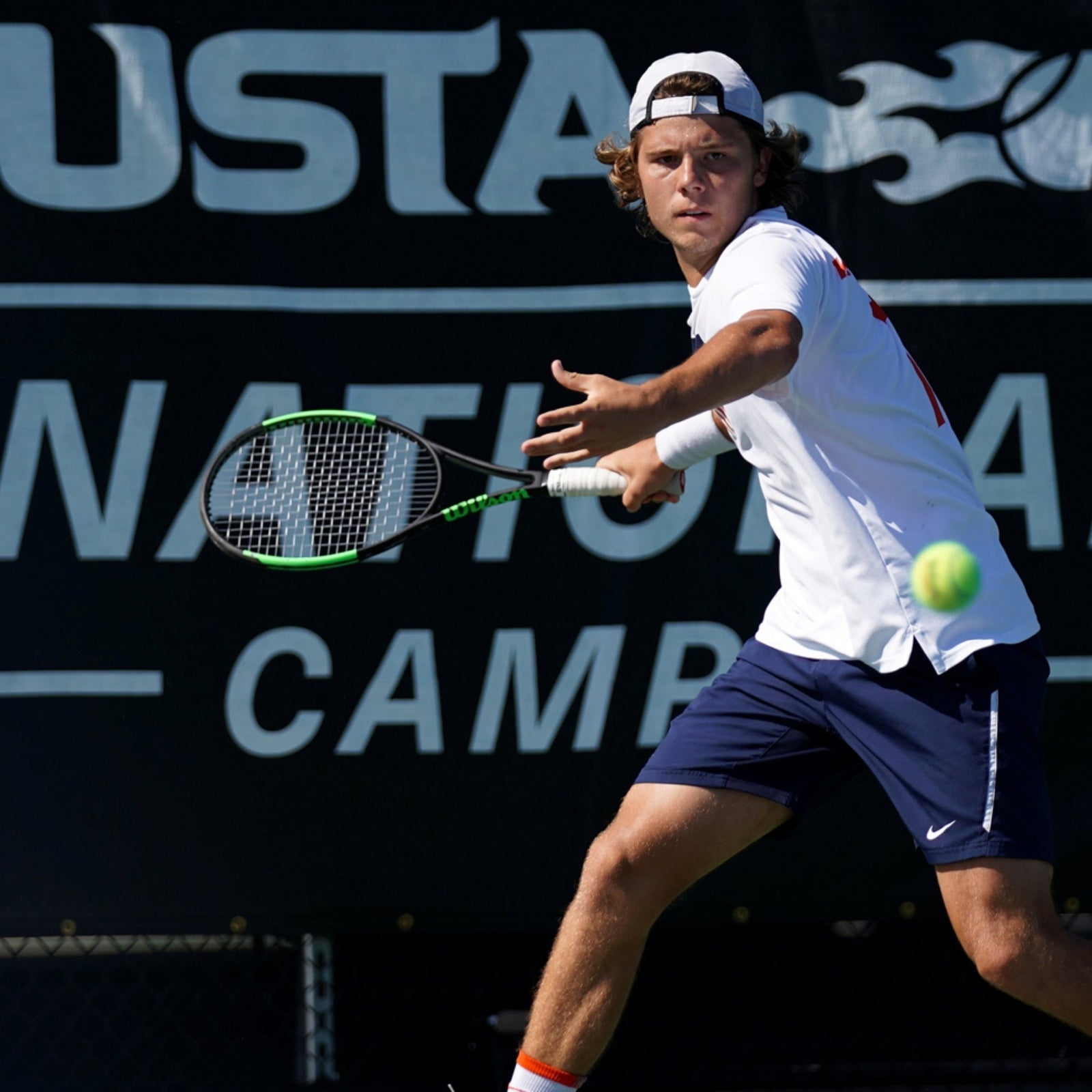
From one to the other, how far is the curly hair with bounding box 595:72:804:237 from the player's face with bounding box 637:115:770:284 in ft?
0.14

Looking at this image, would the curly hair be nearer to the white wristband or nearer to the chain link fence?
the white wristband

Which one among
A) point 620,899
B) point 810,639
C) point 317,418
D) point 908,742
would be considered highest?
point 317,418

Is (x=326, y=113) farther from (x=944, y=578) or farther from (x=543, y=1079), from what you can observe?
(x=543, y=1079)

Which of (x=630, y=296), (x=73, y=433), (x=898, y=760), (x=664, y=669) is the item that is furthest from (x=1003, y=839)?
(x=73, y=433)

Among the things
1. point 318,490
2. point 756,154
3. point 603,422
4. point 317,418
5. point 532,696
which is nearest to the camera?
point 603,422

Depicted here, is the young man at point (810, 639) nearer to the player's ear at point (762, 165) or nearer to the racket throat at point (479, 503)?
the player's ear at point (762, 165)

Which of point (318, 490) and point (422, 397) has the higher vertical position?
point (422, 397)

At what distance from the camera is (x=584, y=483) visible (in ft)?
7.03

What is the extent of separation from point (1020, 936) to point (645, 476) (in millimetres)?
838

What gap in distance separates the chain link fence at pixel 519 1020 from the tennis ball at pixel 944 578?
129cm

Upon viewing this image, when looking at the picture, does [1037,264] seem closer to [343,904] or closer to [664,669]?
[664,669]

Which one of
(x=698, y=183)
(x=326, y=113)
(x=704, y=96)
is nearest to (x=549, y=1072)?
(x=698, y=183)

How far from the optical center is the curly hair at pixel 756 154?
7.06 ft

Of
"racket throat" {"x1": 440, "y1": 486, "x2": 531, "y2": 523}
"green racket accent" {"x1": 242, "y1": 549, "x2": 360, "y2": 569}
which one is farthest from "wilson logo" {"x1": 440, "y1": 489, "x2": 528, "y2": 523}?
"green racket accent" {"x1": 242, "y1": 549, "x2": 360, "y2": 569}
